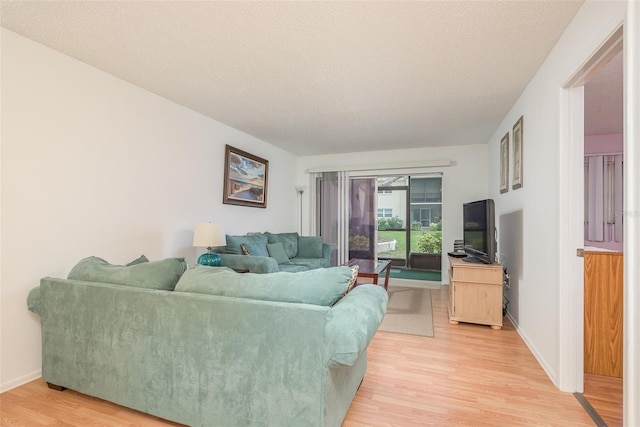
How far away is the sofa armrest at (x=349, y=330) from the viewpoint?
1349 millimetres

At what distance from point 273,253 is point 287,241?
586 millimetres

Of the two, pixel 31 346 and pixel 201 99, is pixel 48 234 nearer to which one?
pixel 31 346

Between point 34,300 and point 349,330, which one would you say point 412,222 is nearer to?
point 349,330

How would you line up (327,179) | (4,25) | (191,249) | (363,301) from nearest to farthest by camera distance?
1. (363,301)
2. (4,25)
3. (191,249)
4. (327,179)

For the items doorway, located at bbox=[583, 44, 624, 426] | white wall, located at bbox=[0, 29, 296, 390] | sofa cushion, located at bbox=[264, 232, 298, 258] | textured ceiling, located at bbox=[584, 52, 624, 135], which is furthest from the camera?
sofa cushion, located at bbox=[264, 232, 298, 258]

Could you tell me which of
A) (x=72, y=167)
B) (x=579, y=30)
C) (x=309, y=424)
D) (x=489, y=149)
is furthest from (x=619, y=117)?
(x=72, y=167)

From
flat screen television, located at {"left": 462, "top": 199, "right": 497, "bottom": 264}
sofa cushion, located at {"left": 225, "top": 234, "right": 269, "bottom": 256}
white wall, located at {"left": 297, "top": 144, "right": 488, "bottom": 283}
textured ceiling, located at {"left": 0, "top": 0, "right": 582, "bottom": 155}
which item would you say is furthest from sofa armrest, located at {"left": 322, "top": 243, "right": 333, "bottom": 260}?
textured ceiling, located at {"left": 0, "top": 0, "right": 582, "bottom": 155}

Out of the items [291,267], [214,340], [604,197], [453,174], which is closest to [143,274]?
[214,340]

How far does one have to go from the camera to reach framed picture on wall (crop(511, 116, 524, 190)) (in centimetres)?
305

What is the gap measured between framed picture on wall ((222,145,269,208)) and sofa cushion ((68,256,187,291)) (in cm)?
228

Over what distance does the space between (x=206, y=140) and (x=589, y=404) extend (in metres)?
4.27

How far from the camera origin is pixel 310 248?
5.24 metres

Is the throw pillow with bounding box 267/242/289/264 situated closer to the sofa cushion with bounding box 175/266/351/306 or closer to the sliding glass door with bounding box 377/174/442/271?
the sofa cushion with bounding box 175/266/351/306

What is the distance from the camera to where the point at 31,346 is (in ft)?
7.29
